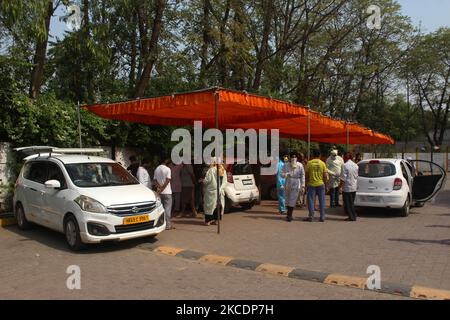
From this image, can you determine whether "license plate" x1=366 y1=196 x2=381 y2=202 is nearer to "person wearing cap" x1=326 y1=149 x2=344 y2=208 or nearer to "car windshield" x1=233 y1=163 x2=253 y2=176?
"person wearing cap" x1=326 y1=149 x2=344 y2=208

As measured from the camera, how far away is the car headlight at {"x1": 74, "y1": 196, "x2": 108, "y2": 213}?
7.78 m

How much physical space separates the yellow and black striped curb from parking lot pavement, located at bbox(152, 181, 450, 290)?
9.9 inches

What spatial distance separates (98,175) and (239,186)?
4.56 meters

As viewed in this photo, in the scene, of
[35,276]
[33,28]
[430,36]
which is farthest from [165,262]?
[430,36]

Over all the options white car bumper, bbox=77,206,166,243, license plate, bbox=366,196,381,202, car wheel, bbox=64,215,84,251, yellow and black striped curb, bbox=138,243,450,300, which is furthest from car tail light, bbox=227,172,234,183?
car wheel, bbox=64,215,84,251

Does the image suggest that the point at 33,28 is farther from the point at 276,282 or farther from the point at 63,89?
the point at 276,282

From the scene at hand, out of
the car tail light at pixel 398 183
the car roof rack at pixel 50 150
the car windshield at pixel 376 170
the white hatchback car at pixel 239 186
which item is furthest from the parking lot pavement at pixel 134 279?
the car windshield at pixel 376 170

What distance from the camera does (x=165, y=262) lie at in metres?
7.32

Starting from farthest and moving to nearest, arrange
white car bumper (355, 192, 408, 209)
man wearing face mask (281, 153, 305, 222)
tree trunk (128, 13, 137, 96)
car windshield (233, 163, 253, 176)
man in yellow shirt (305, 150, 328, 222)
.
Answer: tree trunk (128, 13, 137, 96) < car windshield (233, 163, 253, 176) < white car bumper (355, 192, 408, 209) < man wearing face mask (281, 153, 305, 222) < man in yellow shirt (305, 150, 328, 222)

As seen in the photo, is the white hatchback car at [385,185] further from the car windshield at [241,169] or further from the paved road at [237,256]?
the car windshield at [241,169]

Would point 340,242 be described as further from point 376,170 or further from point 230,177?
point 230,177

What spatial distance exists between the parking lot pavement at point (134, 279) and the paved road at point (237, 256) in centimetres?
1

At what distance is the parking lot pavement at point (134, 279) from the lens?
221 inches
